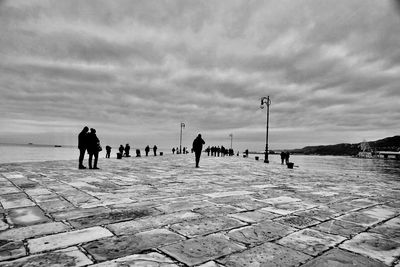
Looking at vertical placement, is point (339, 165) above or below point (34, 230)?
below

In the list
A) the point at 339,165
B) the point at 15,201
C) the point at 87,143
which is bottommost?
the point at 339,165

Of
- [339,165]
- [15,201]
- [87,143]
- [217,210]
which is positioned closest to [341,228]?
[217,210]

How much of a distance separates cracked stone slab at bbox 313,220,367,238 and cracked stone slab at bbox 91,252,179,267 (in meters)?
2.12

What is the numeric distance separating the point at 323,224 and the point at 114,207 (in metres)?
3.18

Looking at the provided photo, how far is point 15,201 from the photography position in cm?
452

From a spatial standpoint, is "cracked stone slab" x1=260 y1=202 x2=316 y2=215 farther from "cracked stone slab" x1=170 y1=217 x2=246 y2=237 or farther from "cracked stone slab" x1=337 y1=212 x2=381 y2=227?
"cracked stone slab" x1=170 y1=217 x2=246 y2=237

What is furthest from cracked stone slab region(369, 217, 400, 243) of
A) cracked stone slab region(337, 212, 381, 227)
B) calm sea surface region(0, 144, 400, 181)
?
calm sea surface region(0, 144, 400, 181)

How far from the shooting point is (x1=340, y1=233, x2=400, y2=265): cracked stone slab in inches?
98.6

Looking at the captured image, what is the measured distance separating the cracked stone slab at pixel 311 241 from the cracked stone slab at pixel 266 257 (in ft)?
0.47

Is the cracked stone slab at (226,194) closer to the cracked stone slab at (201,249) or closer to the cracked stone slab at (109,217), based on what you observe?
the cracked stone slab at (109,217)

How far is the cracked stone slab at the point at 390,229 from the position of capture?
313cm

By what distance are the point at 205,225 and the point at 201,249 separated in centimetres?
76

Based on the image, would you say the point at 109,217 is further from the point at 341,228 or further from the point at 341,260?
the point at 341,228

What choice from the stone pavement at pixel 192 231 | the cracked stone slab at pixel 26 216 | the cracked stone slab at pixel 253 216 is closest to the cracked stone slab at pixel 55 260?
the stone pavement at pixel 192 231
